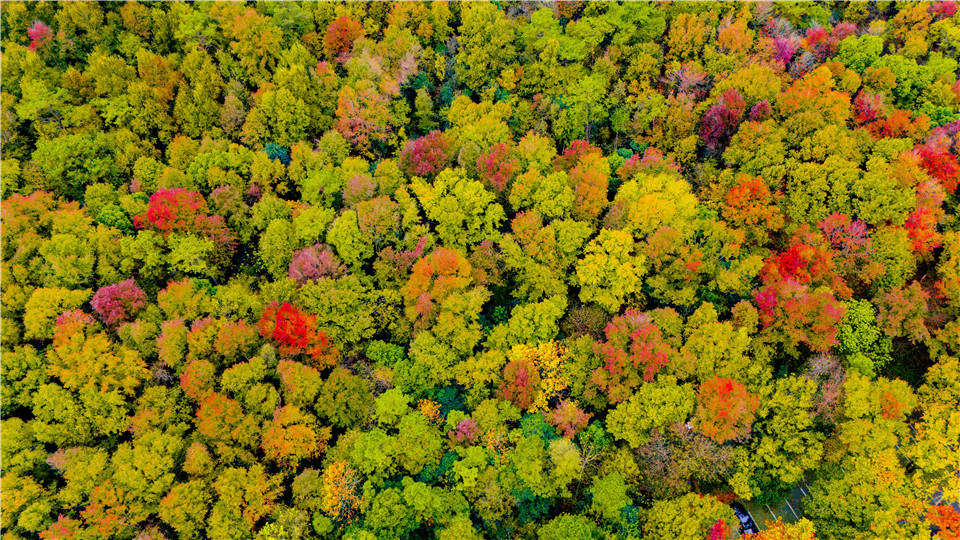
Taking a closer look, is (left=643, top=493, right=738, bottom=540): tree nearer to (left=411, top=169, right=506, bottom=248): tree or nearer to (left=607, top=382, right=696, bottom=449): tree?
(left=607, top=382, right=696, bottom=449): tree

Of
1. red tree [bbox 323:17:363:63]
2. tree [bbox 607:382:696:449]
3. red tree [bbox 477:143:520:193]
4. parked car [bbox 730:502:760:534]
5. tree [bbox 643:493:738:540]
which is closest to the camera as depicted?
tree [bbox 643:493:738:540]

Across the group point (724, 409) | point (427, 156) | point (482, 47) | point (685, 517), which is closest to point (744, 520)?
point (685, 517)

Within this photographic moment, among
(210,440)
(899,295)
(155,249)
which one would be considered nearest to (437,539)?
(210,440)

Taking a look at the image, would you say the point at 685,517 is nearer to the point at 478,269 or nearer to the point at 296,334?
the point at 478,269

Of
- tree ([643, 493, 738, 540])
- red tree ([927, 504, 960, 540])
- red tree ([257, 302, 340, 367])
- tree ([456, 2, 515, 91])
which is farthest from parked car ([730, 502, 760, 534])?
tree ([456, 2, 515, 91])

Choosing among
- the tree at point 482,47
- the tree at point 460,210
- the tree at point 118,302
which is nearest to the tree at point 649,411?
the tree at point 460,210

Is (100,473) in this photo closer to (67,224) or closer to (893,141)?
(67,224)
